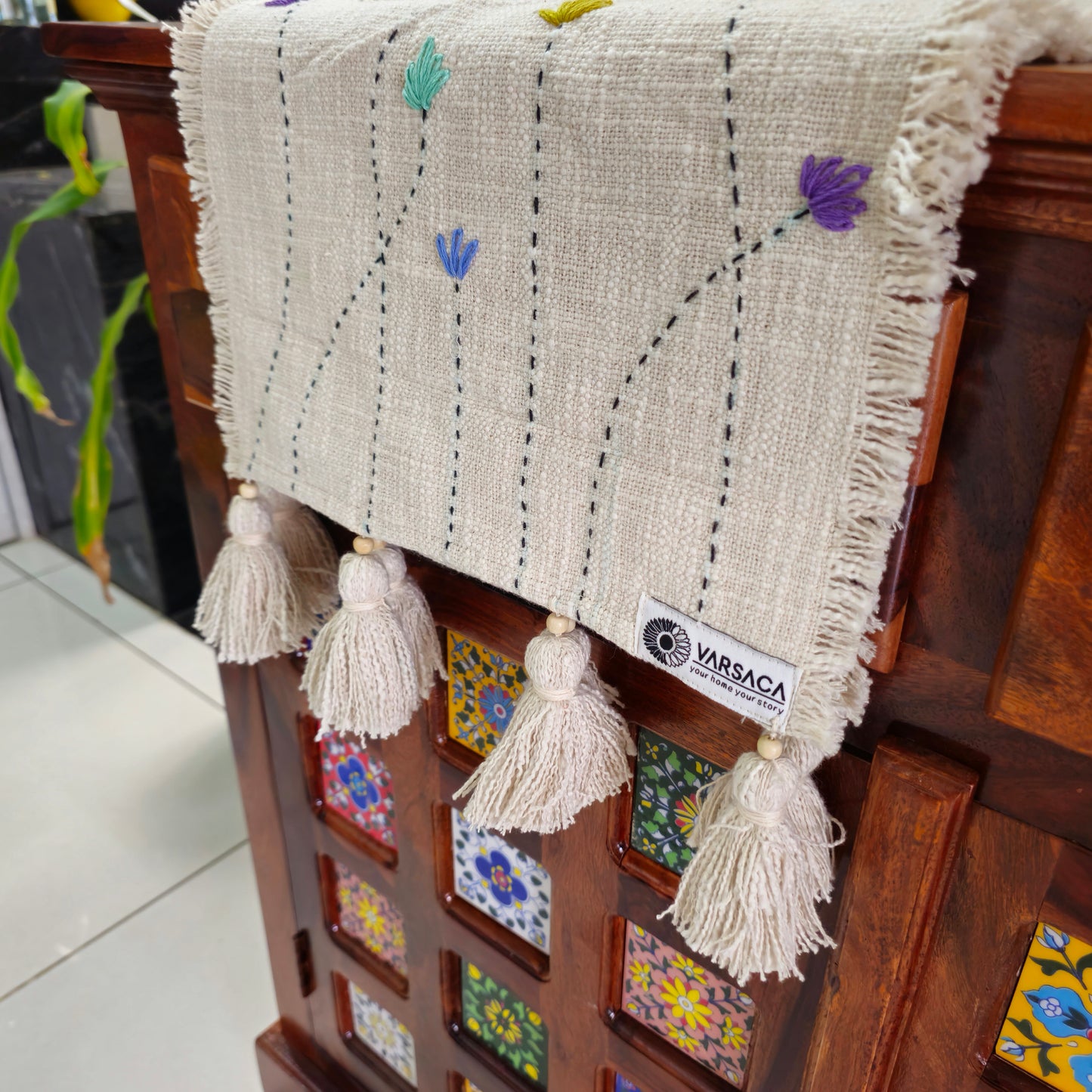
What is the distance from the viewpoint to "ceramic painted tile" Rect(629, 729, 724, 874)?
1.66ft

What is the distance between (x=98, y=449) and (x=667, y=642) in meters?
1.04

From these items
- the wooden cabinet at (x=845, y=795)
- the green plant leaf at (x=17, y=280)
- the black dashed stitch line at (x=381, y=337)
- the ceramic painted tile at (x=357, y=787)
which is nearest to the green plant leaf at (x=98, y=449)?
the green plant leaf at (x=17, y=280)

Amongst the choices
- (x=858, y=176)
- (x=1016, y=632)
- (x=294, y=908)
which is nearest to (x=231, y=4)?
(x=858, y=176)

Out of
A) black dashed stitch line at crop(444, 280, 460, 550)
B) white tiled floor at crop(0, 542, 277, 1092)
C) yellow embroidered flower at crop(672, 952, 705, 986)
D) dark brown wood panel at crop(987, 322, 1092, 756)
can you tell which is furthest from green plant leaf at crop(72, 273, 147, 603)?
dark brown wood panel at crop(987, 322, 1092, 756)

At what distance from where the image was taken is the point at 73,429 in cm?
192

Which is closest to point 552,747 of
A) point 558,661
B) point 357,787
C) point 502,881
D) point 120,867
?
A: point 558,661

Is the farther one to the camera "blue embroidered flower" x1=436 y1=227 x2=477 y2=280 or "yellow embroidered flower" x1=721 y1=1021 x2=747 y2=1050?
"yellow embroidered flower" x1=721 y1=1021 x2=747 y2=1050

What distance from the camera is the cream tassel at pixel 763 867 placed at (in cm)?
40

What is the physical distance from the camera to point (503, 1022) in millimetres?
728

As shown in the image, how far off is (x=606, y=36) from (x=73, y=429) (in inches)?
73.0

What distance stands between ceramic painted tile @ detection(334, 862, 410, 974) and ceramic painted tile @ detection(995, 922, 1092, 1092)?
49 centimetres

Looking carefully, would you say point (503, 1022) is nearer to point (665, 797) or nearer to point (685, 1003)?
point (685, 1003)

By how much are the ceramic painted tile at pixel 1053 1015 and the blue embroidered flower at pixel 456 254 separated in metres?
0.37

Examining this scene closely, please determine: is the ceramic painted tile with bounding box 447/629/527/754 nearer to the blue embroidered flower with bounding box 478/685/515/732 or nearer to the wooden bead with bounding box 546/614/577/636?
the blue embroidered flower with bounding box 478/685/515/732
